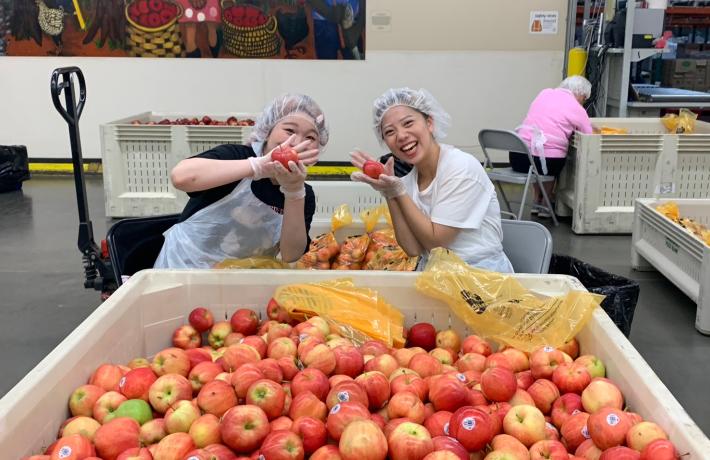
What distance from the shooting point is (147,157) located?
18.1ft

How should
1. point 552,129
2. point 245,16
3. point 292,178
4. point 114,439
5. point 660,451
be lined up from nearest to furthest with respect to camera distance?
1. point 660,451
2. point 114,439
3. point 292,178
4. point 552,129
5. point 245,16

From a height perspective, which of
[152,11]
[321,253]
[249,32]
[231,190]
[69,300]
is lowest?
[69,300]

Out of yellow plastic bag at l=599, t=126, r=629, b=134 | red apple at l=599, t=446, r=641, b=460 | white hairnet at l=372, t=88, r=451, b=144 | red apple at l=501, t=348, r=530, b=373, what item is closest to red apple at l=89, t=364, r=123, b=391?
red apple at l=501, t=348, r=530, b=373

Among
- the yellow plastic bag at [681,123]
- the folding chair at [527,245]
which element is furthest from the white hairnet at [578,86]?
the folding chair at [527,245]

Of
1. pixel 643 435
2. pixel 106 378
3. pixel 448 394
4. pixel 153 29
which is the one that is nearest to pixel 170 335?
pixel 106 378

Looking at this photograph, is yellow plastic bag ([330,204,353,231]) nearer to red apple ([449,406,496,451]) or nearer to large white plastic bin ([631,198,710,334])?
large white plastic bin ([631,198,710,334])

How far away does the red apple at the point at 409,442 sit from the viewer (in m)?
1.26

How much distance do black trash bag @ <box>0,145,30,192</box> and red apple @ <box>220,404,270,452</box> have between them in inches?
244

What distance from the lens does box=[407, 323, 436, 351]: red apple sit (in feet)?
6.16

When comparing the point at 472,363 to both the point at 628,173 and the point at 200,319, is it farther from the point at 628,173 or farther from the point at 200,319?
the point at 628,173

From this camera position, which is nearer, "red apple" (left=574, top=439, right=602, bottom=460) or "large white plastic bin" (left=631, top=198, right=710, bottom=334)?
"red apple" (left=574, top=439, right=602, bottom=460)

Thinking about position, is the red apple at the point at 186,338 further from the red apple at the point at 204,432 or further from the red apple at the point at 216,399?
the red apple at the point at 204,432

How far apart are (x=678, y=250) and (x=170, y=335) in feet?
10.1

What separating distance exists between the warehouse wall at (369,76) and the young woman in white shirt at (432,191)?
16.7 ft
